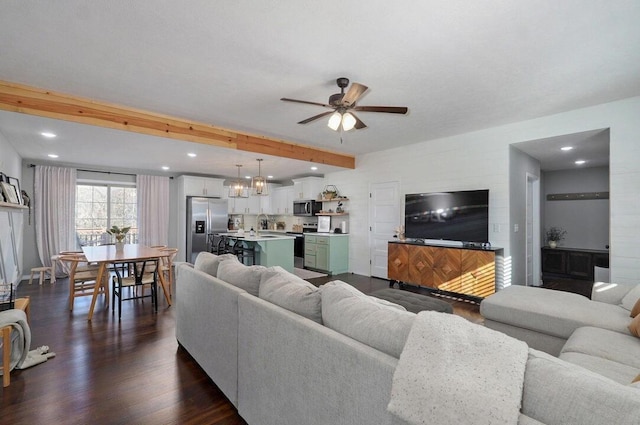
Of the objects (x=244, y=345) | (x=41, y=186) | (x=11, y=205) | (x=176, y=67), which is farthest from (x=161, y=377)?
(x=41, y=186)

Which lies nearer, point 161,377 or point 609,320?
→ point 609,320

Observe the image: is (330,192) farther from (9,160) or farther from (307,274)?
(9,160)

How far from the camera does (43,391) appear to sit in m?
2.17

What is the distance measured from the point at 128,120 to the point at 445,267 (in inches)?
189

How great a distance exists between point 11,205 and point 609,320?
5.76m

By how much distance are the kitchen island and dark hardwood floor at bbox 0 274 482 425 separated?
229cm

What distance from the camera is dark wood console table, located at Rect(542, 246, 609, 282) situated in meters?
5.70

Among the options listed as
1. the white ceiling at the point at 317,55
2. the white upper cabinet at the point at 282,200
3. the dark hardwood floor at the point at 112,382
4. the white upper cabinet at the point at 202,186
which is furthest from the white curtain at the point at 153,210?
the dark hardwood floor at the point at 112,382

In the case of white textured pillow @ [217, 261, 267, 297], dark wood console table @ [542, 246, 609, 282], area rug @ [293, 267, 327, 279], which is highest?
white textured pillow @ [217, 261, 267, 297]

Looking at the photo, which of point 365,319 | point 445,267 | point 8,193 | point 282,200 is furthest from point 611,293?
point 282,200

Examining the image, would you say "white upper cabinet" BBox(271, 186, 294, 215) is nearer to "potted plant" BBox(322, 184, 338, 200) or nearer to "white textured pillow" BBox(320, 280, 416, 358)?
"potted plant" BBox(322, 184, 338, 200)

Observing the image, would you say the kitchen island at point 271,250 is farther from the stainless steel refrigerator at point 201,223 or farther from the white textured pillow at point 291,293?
the white textured pillow at point 291,293

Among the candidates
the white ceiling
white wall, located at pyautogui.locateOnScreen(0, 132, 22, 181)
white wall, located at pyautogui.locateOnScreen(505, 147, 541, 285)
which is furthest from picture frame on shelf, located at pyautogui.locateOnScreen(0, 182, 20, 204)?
white wall, located at pyautogui.locateOnScreen(505, 147, 541, 285)

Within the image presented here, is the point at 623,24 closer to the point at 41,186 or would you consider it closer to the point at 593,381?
the point at 593,381
